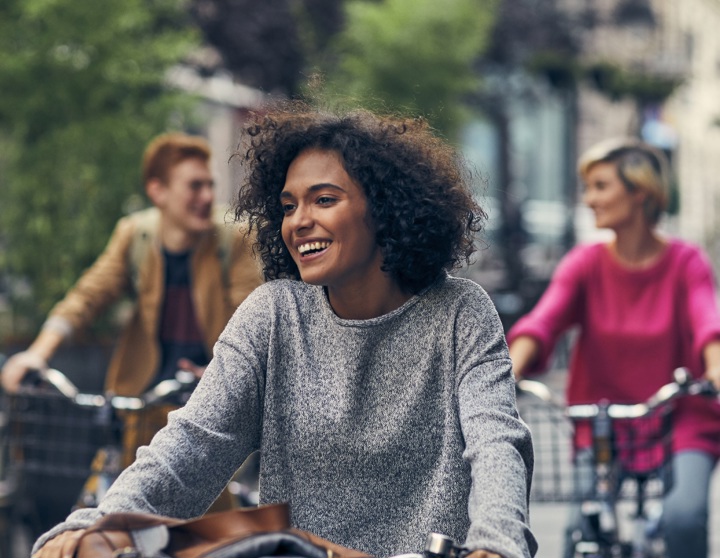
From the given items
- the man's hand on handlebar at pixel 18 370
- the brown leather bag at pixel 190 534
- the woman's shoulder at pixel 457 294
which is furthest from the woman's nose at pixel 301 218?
the man's hand on handlebar at pixel 18 370

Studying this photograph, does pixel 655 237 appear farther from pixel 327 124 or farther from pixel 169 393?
pixel 327 124

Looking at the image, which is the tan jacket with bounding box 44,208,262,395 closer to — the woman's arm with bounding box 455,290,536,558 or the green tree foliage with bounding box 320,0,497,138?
the woman's arm with bounding box 455,290,536,558

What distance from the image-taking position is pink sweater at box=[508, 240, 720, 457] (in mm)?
4891

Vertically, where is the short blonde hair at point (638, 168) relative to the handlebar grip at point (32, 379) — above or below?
above

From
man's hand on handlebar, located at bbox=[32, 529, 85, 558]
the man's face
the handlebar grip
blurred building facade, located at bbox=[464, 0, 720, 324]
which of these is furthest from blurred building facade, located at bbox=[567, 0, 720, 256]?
man's hand on handlebar, located at bbox=[32, 529, 85, 558]

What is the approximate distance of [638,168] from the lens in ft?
16.9

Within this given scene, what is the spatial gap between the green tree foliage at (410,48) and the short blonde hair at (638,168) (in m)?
10.8

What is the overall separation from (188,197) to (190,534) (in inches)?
134

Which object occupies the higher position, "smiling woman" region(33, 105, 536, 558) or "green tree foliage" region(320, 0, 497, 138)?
"green tree foliage" region(320, 0, 497, 138)

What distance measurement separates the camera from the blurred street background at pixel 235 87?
8578mm

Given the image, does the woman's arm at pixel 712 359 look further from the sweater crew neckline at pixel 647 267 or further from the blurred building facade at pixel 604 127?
the blurred building facade at pixel 604 127

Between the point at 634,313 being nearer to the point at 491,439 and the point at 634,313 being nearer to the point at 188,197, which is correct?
the point at 188,197

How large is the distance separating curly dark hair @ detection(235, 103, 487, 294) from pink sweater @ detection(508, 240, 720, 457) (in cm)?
183

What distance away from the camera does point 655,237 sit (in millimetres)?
5121
